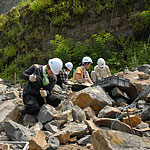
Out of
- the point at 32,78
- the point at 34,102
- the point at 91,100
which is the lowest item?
the point at 91,100

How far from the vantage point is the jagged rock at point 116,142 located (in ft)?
6.46

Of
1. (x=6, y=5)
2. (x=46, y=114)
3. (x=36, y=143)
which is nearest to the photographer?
(x=36, y=143)

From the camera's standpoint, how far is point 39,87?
3809mm

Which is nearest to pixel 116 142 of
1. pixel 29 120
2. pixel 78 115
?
pixel 78 115

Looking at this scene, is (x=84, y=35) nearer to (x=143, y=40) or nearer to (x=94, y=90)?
(x=143, y=40)

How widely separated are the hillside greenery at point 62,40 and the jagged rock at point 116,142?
780 cm

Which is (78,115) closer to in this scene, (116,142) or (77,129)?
(77,129)

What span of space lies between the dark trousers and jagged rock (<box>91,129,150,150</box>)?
1827 millimetres

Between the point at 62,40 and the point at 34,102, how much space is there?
8880 millimetres

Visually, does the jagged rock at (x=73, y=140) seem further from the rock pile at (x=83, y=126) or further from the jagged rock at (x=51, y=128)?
the jagged rock at (x=51, y=128)

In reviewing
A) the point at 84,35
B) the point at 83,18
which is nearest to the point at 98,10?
the point at 83,18

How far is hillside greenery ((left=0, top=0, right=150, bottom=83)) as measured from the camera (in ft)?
35.4

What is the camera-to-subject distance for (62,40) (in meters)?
12.1

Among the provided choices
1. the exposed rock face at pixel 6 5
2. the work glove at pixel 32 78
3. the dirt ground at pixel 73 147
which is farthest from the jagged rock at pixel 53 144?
the exposed rock face at pixel 6 5
